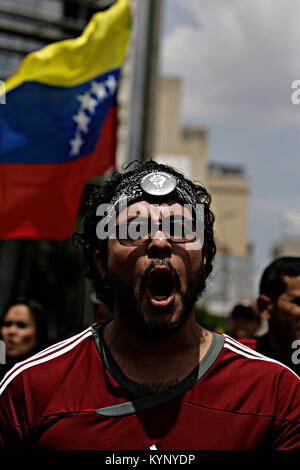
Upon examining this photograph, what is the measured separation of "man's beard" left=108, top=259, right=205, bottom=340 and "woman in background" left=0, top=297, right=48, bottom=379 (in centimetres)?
259

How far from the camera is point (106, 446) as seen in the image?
202 centimetres

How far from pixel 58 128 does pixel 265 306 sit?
3153 mm

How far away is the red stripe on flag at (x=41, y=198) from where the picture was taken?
575 centimetres

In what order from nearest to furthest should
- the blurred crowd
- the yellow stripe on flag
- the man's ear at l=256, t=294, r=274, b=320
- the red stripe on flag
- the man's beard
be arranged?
the man's beard, the blurred crowd, the man's ear at l=256, t=294, r=274, b=320, the red stripe on flag, the yellow stripe on flag

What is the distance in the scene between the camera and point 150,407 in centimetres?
206

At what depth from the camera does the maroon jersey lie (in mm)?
2014

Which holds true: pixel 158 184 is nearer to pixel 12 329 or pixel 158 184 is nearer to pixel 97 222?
pixel 97 222

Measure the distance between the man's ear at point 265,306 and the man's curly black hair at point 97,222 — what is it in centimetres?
135

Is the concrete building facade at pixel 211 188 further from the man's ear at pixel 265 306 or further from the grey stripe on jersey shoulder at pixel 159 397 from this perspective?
the grey stripe on jersey shoulder at pixel 159 397

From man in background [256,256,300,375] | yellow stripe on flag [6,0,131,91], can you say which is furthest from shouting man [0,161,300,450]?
yellow stripe on flag [6,0,131,91]

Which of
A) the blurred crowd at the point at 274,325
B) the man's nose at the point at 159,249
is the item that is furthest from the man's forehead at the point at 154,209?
the blurred crowd at the point at 274,325

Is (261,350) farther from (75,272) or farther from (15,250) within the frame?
(75,272)

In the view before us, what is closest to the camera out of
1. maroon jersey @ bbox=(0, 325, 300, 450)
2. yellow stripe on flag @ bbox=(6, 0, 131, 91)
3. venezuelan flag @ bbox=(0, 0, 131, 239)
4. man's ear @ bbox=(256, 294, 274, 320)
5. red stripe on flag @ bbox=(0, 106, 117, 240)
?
maroon jersey @ bbox=(0, 325, 300, 450)

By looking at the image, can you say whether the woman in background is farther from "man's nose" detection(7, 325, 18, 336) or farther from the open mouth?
the open mouth
